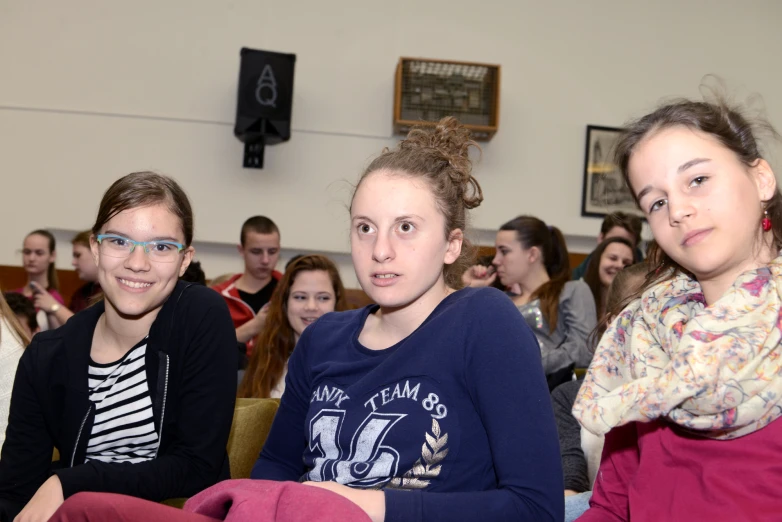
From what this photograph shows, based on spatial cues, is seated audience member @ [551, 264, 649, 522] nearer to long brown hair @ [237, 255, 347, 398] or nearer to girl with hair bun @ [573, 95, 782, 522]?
girl with hair bun @ [573, 95, 782, 522]

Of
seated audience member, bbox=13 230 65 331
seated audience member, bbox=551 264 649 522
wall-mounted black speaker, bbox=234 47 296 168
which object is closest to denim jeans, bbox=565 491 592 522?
seated audience member, bbox=551 264 649 522

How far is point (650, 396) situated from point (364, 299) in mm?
4253

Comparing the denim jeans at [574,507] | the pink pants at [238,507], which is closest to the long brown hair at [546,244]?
the denim jeans at [574,507]

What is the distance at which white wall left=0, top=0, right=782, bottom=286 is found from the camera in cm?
562

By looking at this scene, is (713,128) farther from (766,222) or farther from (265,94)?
(265,94)

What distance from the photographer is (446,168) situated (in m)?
1.40

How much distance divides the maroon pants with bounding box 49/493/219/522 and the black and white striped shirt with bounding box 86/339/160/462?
62cm

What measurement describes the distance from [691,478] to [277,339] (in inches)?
76.6

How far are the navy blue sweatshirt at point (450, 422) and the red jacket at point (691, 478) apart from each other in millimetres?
137

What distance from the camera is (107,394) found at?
65.6 inches

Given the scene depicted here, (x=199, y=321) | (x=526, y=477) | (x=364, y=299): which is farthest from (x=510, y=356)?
(x=364, y=299)

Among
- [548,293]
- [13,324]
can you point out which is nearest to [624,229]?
[548,293]

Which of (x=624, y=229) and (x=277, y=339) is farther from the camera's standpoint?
(x=624, y=229)

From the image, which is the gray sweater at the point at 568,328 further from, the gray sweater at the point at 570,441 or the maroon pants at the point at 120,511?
the maroon pants at the point at 120,511
